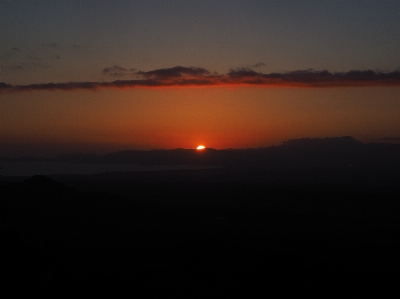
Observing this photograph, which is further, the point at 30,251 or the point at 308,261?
the point at 308,261

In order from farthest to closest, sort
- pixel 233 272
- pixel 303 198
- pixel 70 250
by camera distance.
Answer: pixel 303 198 → pixel 70 250 → pixel 233 272

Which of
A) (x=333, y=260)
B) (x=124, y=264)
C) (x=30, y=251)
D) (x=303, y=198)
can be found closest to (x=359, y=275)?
(x=333, y=260)

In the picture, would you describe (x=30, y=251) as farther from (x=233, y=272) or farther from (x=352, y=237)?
(x=352, y=237)

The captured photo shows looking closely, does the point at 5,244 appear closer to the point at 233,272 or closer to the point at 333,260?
the point at 233,272

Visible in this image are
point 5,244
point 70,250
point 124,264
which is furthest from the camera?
point 70,250

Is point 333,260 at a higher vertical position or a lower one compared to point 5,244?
lower

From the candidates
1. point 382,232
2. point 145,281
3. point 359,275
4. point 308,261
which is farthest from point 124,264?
point 382,232
